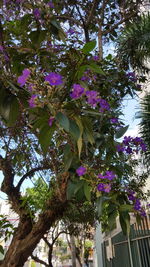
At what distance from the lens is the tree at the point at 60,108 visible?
3.29 feet

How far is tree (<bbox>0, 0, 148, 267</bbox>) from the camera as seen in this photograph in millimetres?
1003

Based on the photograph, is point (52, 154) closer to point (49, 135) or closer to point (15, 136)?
point (15, 136)

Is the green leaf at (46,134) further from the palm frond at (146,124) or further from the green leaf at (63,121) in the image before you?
the palm frond at (146,124)

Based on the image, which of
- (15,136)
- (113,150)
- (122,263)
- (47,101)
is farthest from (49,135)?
(122,263)

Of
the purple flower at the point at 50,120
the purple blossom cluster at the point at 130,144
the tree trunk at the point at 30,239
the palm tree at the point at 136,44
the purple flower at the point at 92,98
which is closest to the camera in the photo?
the purple flower at the point at 50,120

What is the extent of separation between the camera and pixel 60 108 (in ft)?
3.09

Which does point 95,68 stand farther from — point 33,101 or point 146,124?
point 146,124

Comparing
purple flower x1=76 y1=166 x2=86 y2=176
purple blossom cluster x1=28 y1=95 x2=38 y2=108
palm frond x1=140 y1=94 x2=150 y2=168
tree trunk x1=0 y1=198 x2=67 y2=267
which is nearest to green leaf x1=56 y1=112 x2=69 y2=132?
purple blossom cluster x1=28 y1=95 x2=38 y2=108

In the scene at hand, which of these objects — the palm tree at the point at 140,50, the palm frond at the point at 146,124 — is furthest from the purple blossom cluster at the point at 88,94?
the palm frond at the point at 146,124

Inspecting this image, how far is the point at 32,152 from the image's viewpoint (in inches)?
118

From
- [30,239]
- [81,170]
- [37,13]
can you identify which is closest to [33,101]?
[81,170]

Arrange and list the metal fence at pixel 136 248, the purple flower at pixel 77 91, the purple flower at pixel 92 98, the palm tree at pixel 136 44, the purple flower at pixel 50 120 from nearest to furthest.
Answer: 1. the purple flower at pixel 50 120
2. the purple flower at pixel 77 91
3. the purple flower at pixel 92 98
4. the palm tree at pixel 136 44
5. the metal fence at pixel 136 248

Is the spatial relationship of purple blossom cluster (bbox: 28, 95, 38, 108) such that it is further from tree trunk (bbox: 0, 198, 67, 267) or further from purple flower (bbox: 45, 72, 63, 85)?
tree trunk (bbox: 0, 198, 67, 267)

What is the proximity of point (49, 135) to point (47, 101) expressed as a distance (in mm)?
131
